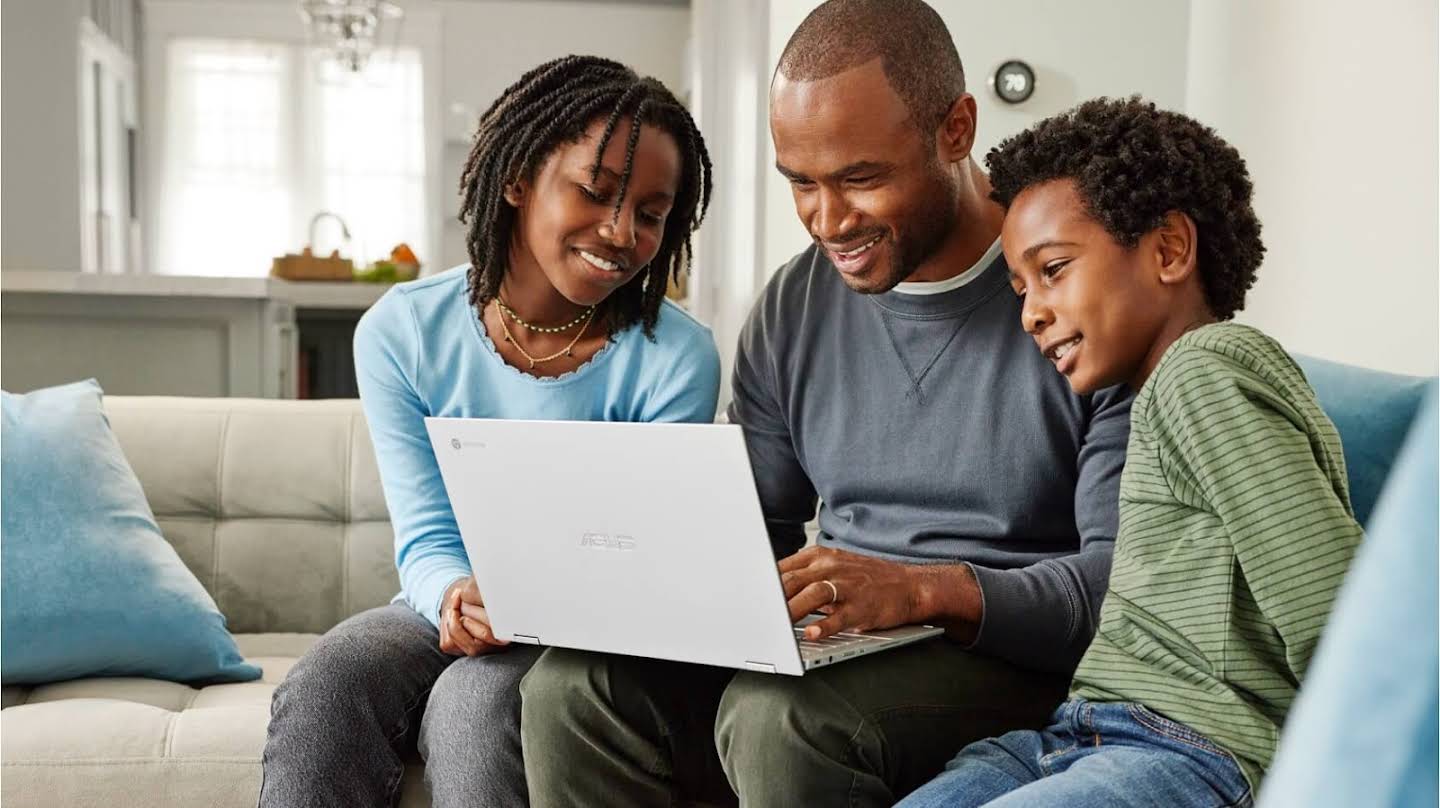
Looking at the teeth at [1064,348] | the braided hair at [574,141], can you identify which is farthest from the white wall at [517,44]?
the teeth at [1064,348]

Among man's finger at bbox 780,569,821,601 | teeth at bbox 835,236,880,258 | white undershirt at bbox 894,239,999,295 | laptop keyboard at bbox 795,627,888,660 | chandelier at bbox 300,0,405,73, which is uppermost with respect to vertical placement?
chandelier at bbox 300,0,405,73

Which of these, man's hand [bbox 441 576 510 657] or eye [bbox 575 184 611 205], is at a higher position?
eye [bbox 575 184 611 205]

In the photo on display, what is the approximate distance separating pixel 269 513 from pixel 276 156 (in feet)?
23.0

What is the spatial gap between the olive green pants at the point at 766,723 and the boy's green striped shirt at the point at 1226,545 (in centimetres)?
13

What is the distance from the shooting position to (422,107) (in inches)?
335

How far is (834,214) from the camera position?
1413 millimetres

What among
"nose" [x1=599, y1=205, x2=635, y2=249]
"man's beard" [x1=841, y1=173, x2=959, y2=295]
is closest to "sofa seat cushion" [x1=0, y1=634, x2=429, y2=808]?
"nose" [x1=599, y1=205, x2=635, y2=249]

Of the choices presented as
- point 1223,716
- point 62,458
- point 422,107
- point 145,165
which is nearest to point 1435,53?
point 1223,716

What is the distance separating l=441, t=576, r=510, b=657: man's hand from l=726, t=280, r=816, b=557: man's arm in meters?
0.35

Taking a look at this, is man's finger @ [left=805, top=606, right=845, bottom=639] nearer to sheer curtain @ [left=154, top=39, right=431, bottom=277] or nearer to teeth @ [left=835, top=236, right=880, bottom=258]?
teeth @ [left=835, top=236, right=880, bottom=258]

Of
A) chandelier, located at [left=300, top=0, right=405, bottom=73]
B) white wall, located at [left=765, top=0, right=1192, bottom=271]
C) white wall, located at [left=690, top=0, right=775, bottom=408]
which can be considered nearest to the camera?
white wall, located at [left=765, top=0, right=1192, bottom=271]

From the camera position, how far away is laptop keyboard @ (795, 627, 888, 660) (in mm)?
1101

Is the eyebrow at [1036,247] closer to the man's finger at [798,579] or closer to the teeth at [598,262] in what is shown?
the man's finger at [798,579]

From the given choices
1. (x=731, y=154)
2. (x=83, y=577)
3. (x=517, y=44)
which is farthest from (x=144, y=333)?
(x=517, y=44)
